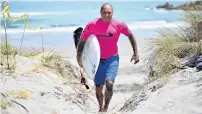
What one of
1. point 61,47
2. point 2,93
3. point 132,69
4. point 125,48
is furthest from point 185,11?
point 61,47

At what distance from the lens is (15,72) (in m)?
6.91

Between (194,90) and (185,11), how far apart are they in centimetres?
367

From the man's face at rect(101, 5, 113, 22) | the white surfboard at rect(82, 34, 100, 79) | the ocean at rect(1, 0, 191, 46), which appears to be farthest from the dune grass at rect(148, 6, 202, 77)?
the man's face at rect(101, 5, 113, 22)

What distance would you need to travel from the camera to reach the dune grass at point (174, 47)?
279 inches

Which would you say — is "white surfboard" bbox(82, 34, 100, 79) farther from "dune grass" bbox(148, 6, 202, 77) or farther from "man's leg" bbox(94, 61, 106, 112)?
"dune grass" bbox(148, 6, 202, 77)

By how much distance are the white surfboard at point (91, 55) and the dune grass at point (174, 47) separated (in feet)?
4.82

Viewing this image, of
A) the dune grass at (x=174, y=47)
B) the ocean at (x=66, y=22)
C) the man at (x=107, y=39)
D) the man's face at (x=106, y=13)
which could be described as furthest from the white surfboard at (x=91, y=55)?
the ocean at (x=66, y=22)

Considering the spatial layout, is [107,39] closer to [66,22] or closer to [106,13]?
[106,13]

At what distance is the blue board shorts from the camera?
5820 millimetres

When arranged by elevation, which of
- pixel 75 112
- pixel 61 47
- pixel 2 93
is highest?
pixel 2 93

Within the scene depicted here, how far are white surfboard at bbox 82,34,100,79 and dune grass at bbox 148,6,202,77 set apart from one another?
1471 mm

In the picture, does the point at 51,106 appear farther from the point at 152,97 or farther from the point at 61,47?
the point at 61,47

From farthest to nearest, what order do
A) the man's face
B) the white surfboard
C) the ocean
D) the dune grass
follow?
1. the ocean
2. the dune grass
3. the white surfboard
4. the man's face

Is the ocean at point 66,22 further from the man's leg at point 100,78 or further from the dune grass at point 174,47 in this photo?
the man's leg at point 100,78
